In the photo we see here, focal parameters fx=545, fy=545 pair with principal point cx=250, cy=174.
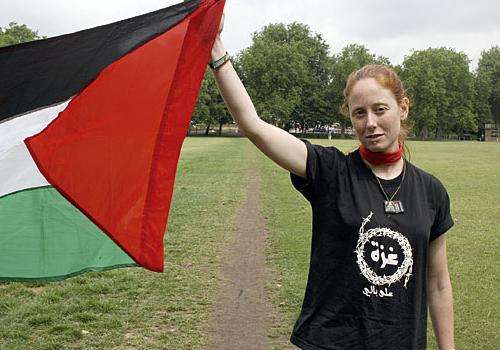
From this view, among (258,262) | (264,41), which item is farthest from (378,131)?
(264,41)

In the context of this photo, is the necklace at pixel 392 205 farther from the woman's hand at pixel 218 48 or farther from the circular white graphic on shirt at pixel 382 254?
the woman's hand at pixel 218 48

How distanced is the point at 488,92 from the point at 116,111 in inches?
4100

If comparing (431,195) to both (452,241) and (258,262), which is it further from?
(452,241)

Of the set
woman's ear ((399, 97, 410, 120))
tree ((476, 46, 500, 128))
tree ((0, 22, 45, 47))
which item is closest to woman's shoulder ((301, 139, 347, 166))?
woman's ear ((399, 97, 410, 120))

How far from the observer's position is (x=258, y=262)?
834 centimetres

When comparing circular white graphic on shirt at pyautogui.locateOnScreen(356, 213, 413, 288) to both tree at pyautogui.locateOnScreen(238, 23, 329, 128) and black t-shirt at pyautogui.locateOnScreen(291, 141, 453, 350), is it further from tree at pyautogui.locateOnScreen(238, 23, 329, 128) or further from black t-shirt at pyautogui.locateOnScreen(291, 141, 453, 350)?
tree at pyautogui.locateOnScreen(238, 23, 329, 128)

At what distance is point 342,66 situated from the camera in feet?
302

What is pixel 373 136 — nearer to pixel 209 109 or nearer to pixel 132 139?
pixel 132 139

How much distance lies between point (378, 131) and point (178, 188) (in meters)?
16.0

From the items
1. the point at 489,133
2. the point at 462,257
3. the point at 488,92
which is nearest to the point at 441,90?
the point at 488,92

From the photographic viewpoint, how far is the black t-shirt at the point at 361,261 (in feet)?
7.36

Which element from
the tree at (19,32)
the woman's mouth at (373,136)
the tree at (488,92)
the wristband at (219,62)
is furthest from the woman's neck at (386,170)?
the tree at (488,92)

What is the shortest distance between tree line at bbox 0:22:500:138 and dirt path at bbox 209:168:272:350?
241ft

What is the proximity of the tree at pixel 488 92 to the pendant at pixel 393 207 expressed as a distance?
102339mm
